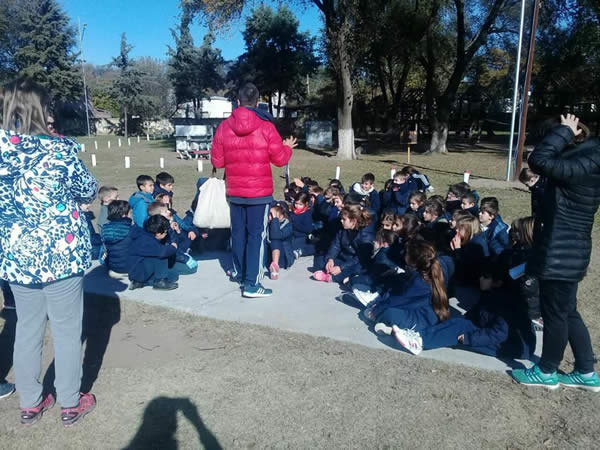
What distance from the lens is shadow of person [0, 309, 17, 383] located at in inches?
145

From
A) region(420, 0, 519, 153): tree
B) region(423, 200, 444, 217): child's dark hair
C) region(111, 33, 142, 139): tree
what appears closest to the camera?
region(423, 200, 444, 217): child's dark hair

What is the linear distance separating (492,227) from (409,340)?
7.58ft

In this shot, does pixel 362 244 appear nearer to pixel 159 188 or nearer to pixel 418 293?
pixel 418 293

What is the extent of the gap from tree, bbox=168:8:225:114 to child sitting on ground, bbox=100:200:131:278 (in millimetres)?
43007

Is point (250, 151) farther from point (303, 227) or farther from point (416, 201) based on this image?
point (416, 201)

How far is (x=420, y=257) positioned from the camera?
4023mm

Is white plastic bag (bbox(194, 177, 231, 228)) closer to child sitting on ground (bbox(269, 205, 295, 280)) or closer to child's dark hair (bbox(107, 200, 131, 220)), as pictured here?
child sitting on ground (bbox(269, 205, 295, 280))

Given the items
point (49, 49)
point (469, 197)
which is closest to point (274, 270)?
point (469, 197)

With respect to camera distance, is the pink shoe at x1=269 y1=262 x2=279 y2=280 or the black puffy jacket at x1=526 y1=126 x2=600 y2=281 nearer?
the black puffy jacket at x1=526 y1=126 x2=600 y2=281

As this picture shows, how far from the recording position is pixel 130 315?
4613mm

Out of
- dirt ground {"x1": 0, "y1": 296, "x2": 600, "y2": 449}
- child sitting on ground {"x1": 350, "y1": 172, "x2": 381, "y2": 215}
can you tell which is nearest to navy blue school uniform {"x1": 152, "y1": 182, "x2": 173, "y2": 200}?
child sitting on ground {"x1": 350, "y1": 172, "x2": 381, "y2": 215}

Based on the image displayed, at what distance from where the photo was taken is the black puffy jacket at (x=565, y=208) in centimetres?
295

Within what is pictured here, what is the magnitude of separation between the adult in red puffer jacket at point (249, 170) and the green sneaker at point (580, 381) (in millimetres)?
2659

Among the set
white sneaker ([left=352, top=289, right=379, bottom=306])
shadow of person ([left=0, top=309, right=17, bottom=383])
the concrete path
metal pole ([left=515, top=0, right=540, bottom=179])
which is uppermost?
metal pole ([left=515, top=0, right=540, bottom=179])
